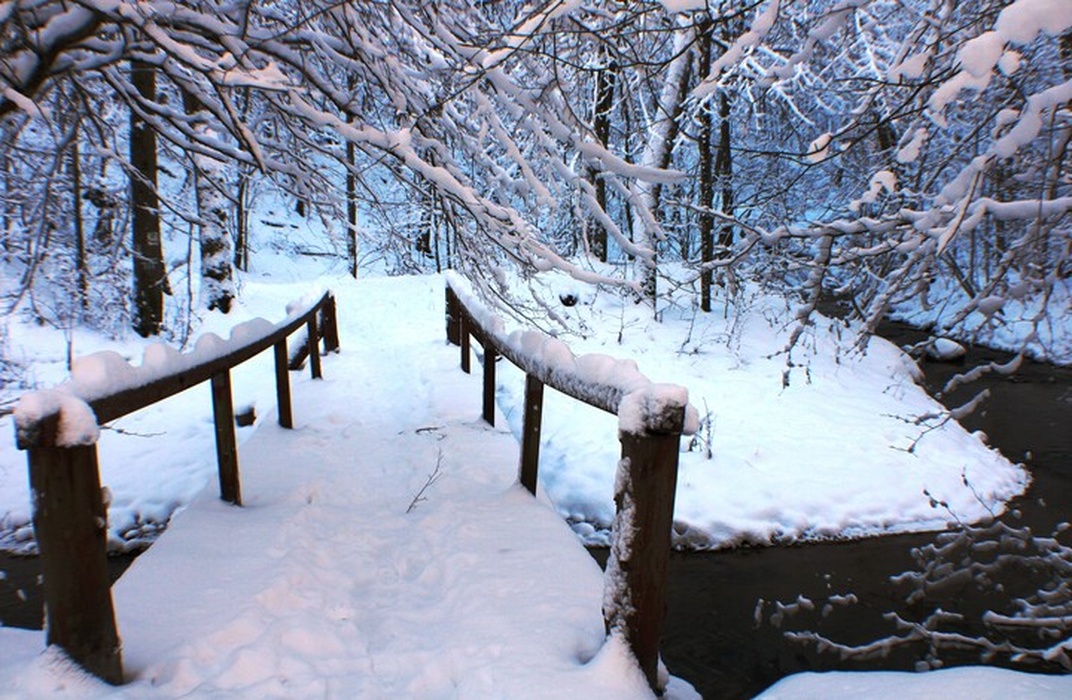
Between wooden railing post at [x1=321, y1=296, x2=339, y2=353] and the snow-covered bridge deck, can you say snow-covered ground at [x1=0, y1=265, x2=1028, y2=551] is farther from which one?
the snow-covered bridge deck

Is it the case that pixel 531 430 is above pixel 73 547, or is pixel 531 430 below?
below

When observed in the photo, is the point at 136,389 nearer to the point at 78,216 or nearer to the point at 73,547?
the point at 73,547

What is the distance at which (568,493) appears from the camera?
6.82m

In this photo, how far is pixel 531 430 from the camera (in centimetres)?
383

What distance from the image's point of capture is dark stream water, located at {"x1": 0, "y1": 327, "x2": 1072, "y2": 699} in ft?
14.6

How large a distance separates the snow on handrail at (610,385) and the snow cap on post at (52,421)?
158 centimetres

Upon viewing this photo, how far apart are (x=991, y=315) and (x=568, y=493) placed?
185 inches

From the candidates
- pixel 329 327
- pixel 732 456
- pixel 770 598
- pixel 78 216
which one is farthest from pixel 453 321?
pixel 770 598

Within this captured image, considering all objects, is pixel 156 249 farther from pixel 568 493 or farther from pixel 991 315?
pixel 991 315

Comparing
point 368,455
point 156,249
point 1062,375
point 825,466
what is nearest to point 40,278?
point 156,249

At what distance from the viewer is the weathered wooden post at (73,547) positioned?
6.42 feet

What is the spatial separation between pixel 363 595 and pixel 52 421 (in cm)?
153

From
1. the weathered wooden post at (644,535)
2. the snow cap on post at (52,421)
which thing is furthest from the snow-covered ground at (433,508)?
the snow cap on post at (52,421)

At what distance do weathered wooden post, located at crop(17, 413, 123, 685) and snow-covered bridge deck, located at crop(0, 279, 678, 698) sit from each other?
9 centimetres
